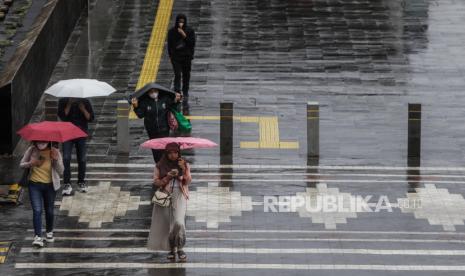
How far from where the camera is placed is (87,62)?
27203 millimetres

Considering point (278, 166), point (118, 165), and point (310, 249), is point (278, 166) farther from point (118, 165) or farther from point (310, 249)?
point (310, 249)

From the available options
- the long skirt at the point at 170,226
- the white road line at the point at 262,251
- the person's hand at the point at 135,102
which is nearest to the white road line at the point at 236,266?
the long skirt at the point at 170,226

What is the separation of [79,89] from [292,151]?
4.33m

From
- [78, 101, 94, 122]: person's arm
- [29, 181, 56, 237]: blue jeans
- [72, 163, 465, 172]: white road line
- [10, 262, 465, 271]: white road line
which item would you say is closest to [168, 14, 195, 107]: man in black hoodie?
[72, 163, 465, 172]: white road line

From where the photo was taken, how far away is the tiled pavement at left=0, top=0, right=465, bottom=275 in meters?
16.8

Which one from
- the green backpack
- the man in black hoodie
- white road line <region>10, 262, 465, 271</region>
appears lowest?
white road line <region>10, 262, 465, 271</region>

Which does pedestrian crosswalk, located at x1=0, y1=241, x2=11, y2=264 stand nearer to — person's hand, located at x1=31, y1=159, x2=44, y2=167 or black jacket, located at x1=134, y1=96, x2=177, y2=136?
person's hand, located at x1=31, y1=159, x2=44, y2=167

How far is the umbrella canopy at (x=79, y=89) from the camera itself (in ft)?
63.0

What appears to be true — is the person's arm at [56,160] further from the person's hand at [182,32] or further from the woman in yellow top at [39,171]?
the person's hand at [182,32]

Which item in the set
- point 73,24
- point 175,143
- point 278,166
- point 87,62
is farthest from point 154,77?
point 175,143

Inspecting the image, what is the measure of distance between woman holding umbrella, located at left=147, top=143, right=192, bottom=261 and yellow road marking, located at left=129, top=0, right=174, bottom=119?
7341 millimetres

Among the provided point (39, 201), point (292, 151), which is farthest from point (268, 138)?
point (39, 201)

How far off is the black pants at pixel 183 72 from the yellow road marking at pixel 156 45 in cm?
81

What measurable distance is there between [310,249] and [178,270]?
189 centimetres
